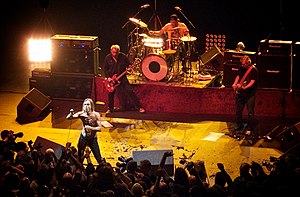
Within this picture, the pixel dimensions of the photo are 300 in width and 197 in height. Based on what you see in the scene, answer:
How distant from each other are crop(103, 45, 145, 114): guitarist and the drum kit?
913 millimetres

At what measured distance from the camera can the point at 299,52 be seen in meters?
16.2

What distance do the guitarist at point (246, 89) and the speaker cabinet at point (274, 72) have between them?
3.91 ft

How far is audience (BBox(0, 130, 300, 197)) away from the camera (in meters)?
9.13

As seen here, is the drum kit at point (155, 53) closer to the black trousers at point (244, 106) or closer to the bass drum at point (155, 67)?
the bass drum at point (155, 67)

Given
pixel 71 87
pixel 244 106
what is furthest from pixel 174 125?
pixel 71 87

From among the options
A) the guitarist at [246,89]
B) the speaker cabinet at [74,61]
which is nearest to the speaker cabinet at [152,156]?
the guitarist at [246,89]

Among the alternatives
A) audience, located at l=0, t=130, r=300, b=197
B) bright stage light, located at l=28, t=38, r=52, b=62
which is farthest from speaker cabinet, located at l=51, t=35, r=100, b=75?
audience, located at l=0, t=130, r=300, b=197

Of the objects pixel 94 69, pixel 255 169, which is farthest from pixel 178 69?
pixel 255 169

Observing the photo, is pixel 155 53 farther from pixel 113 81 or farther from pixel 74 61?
pixel 74 61

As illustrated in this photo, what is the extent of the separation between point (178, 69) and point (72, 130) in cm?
379

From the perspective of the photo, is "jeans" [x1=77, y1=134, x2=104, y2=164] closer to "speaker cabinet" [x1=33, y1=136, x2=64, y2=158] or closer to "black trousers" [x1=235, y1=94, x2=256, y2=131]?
"speaker cabinet" [x1=33, y1=136, x2=64, y2=158]

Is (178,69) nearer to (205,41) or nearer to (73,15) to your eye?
(205,41)

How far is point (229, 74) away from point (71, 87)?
4.11 meters

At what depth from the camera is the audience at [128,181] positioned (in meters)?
9.13
